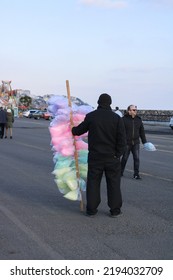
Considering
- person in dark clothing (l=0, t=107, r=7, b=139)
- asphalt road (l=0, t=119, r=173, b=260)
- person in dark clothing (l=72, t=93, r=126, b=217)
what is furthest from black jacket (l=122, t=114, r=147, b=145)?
person in dark clothing (l=0, t=107, r=7, b=139)

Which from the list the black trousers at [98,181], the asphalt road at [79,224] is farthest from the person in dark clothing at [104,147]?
the asphalt road at [79,224]

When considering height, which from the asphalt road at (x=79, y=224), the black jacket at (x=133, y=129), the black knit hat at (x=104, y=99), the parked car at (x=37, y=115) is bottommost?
the parked car at (x=37, y=115)

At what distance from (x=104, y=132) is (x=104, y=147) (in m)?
0.23

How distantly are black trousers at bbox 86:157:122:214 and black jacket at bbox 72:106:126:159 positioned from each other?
0.36ft

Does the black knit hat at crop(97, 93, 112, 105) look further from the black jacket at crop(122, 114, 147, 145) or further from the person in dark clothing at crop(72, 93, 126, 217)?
the black jacket at crop(122, 114, 147, 145)

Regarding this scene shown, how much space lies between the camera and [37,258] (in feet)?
18.5

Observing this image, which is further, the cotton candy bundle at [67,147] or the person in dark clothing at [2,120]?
the person in dark clothing at [2,120]

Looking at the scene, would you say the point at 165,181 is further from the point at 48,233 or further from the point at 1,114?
the point at 1,114

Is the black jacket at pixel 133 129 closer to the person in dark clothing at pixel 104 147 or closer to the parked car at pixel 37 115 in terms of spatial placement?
the person in dark clothing at pixel 104 147

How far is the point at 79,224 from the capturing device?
23.9 feet

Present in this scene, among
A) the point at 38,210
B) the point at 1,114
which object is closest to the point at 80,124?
the point at 38,210

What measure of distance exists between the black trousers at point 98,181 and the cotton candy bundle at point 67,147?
416mm

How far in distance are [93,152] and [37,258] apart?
2429 millimetres

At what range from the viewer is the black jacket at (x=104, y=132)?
299 inches
